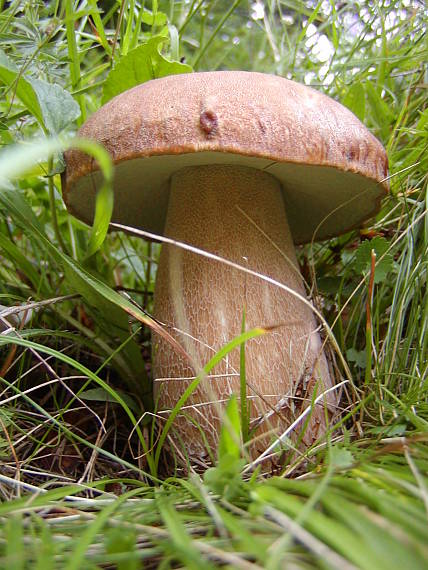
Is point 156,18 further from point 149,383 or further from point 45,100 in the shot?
point 149,383

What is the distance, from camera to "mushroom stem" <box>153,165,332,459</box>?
3.10 feet

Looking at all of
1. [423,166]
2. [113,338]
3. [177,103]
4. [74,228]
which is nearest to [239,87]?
[177,103]

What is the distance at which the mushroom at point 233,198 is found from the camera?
2.62ft

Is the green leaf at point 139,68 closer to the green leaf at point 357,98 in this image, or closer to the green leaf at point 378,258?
the green leaf at point 357,98

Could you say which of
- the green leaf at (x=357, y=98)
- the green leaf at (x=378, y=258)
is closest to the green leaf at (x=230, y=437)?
the green leaf at (x=378, y=258)

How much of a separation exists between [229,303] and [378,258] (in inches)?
13.7

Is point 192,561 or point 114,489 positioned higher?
point 192,561

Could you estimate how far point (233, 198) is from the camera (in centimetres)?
104

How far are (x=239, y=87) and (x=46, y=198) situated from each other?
879mm

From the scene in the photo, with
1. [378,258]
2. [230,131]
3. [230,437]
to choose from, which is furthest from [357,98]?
[230,437]

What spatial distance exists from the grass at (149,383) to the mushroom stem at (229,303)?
65 millimetres

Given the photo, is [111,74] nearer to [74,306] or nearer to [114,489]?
[74,306]

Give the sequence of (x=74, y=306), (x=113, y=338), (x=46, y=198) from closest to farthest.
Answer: (x=113, y=338)
(x=74, y=306)
(x=46, y=198)

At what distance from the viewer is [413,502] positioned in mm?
458
